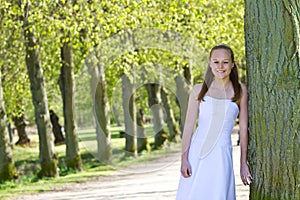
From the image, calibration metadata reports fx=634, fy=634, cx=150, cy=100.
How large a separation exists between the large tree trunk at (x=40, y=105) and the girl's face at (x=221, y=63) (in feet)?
40.9

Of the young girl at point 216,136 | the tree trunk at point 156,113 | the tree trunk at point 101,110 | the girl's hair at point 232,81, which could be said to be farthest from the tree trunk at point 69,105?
the young girl at point 216,136

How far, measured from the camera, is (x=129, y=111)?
28.0 metres

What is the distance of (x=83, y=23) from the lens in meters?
15.9

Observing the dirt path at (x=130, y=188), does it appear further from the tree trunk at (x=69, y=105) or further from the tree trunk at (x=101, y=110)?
the tree trunk at (x=101, y=110)

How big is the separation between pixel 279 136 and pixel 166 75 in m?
25.1

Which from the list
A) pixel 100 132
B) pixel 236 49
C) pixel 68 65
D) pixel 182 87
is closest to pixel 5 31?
pixel 68 65

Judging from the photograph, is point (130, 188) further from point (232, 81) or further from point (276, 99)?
point (276, 99)

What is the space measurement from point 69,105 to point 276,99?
599 inches

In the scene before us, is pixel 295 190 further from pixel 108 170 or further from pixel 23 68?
pixel 23 68

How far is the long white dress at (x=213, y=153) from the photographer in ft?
22.7

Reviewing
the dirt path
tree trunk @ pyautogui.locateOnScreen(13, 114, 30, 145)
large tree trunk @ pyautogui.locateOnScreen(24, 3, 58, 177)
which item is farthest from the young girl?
tree trunk @ pyautogui.locateOnScreen(13, 114, 30, 145)

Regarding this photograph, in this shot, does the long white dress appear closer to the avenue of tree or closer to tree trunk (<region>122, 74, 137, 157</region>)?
the avenue of tree

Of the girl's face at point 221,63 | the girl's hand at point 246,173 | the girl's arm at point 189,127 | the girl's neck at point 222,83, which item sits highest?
the girl's face at point 221,63

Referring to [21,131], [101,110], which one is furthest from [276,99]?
[21,131]
